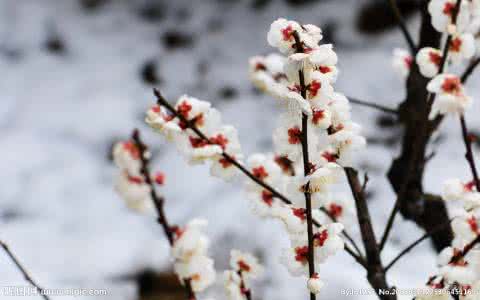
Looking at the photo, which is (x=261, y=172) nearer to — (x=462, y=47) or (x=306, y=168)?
(x=306, y=168)

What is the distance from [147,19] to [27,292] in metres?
1.48

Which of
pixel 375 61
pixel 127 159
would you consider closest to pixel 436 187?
pixel 375 61

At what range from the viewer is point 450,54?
907 millimetres

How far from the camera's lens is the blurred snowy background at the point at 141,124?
156cm

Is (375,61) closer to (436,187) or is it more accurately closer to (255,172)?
(436,187)

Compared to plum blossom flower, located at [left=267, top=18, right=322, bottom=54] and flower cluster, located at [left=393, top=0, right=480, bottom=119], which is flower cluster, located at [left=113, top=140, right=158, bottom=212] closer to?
plum blossom flower, located at [left=267, top=18, right=322, bottom=54]

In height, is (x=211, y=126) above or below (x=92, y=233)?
below

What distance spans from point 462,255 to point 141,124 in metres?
1.51

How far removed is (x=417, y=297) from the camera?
82 centimetres

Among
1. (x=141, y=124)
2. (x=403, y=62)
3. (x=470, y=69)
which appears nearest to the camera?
(x=470, y=69)

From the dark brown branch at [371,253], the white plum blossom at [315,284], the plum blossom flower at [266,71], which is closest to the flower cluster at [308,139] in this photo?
the white plum blossom at [315,284]

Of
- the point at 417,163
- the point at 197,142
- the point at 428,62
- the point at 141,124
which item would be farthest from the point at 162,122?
the point at 141,124

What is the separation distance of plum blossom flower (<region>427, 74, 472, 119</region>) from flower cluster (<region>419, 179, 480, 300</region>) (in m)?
0.13

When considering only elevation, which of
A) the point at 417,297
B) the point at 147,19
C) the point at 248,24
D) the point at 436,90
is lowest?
the point at 417,297
